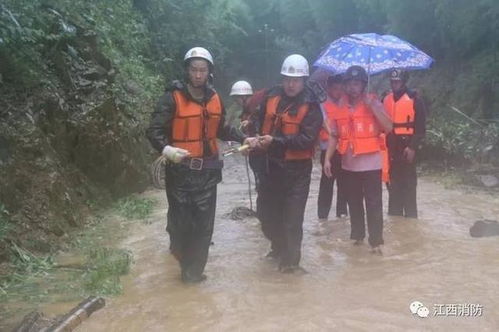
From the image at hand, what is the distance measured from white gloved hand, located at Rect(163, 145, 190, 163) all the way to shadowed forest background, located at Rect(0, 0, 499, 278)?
5.84 ft

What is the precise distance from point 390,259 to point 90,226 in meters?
3.81

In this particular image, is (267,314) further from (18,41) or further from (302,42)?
(302,42)

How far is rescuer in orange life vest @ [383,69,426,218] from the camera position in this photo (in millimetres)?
7051

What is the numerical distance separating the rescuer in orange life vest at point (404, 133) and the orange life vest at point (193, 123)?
2809 mm

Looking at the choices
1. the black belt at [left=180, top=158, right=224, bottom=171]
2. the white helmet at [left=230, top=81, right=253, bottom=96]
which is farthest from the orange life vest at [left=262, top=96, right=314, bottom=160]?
the white helmet at [left=230, top=81, right=253, bottom=96]

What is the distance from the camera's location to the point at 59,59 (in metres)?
8.81

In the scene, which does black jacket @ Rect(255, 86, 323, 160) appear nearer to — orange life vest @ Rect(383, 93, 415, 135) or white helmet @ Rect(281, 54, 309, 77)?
white helmet @ Rect(281, 54, 309, 77)

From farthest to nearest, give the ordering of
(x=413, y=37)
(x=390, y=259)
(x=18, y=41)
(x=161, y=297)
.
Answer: (x=413, y=37), (x=18, y=41), (x=390, y=259), (x=161, y=297)

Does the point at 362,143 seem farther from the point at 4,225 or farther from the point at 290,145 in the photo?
the point at 4,225

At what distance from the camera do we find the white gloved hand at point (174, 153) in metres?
4.70

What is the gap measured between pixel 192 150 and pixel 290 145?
871mm

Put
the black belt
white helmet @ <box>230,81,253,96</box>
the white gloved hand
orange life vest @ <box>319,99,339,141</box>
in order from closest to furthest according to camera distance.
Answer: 1. the white gloved hand
2. the black belt
3. orange life vest @ <box>319,99,339,141</box>
4. white helmet @ <box>230,81,253,96</box>

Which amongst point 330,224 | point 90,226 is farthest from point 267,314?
point 90,226

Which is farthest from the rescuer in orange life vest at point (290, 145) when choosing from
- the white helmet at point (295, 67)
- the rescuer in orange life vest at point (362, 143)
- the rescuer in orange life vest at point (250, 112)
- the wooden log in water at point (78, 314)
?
the wooden log in water at point (78, 314)
